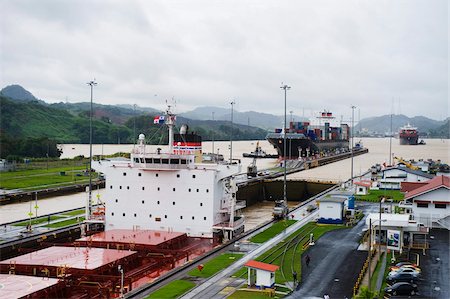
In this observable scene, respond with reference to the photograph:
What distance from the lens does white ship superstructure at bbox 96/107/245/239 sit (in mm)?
32562

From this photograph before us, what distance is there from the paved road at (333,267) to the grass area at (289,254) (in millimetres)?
551

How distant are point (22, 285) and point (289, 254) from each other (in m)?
13.4

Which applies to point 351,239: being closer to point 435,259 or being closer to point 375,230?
point 375,230

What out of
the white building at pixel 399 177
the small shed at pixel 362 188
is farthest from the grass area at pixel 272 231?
the white building at pixel 399 177

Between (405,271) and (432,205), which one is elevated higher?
(432,205)

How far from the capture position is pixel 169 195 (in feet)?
108

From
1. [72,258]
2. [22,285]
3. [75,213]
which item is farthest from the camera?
[75,213]

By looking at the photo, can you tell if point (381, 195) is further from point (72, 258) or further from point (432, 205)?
point (72, 258)

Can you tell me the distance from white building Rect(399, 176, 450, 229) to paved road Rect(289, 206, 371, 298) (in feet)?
15.0

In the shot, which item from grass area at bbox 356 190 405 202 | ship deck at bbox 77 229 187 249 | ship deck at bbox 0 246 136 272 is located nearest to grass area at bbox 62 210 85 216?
ship deck at bbox 77 229 187 249

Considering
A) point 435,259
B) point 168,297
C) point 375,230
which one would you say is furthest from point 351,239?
point 168,297

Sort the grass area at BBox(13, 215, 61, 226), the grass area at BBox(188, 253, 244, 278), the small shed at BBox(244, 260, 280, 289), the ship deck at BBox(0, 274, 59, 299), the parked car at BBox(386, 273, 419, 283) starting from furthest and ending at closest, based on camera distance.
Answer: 1. the grass area at BBox(13, 215, 61, 226)
2. the grass area at BBox(188, 253, 244, 278)
3. the parked car at BBox(386, 273, 419, 283)
4. the small shed at BBox(244, 260, 280, 289)
5. the ship deck at BBox(0, 274, 59, 299)

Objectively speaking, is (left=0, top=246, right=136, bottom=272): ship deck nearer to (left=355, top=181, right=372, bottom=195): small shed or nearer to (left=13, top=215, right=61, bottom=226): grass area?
(left=13, top=215, right=61, bottom=226): grass area

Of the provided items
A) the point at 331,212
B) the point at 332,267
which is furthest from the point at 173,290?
the point at 331,212
